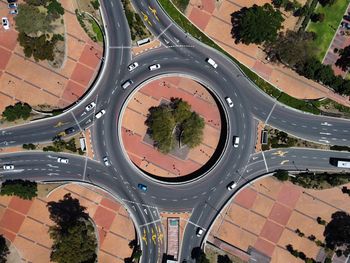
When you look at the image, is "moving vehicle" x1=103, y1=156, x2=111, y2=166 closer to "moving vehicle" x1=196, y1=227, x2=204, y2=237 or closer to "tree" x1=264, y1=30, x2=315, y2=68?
"moving vehicle" x1=196, y1=227, x2=204, y2=237

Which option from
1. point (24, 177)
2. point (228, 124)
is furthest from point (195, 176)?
point (24, 177)

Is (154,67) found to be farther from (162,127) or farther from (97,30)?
(97,30)

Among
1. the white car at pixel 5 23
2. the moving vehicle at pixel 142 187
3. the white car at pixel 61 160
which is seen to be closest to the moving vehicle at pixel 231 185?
the moving vehicle at pixel 142 187

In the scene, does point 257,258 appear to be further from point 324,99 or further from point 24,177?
point 24,177

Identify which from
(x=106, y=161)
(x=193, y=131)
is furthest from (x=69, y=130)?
(x=193, y=131)

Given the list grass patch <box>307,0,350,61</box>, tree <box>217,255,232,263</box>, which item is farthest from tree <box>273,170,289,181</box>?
grass patch <box>307,0,350,61</box>
